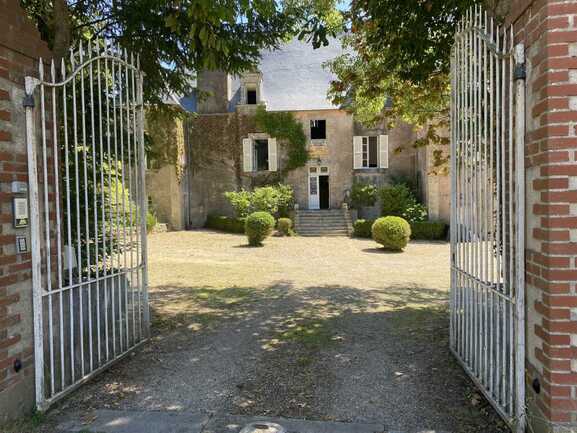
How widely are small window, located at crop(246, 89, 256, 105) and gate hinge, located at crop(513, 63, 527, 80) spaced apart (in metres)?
20.4

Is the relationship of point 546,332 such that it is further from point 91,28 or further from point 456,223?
point 91,28

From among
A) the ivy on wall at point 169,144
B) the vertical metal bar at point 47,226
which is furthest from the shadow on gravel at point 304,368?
the ivy on wall at point 169,144

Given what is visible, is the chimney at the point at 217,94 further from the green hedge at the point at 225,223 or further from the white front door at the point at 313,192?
the white front door at the point at 313,192

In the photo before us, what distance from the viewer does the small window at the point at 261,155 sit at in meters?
22.7

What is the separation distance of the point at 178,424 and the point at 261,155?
68.2ft

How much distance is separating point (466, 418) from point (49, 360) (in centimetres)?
303

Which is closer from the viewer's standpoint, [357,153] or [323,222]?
[323,222]

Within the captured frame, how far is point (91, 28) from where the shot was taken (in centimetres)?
640

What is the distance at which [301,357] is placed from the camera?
14.1 ft

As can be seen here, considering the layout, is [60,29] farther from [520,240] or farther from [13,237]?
[520,240]

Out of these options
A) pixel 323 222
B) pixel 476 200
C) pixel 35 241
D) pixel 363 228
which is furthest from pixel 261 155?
pixel 35 241

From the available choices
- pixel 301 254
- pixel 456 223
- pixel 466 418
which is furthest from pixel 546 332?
pixel 301 254

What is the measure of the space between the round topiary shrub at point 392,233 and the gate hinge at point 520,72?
1214cm

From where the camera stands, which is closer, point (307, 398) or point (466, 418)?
point (466, 418)
